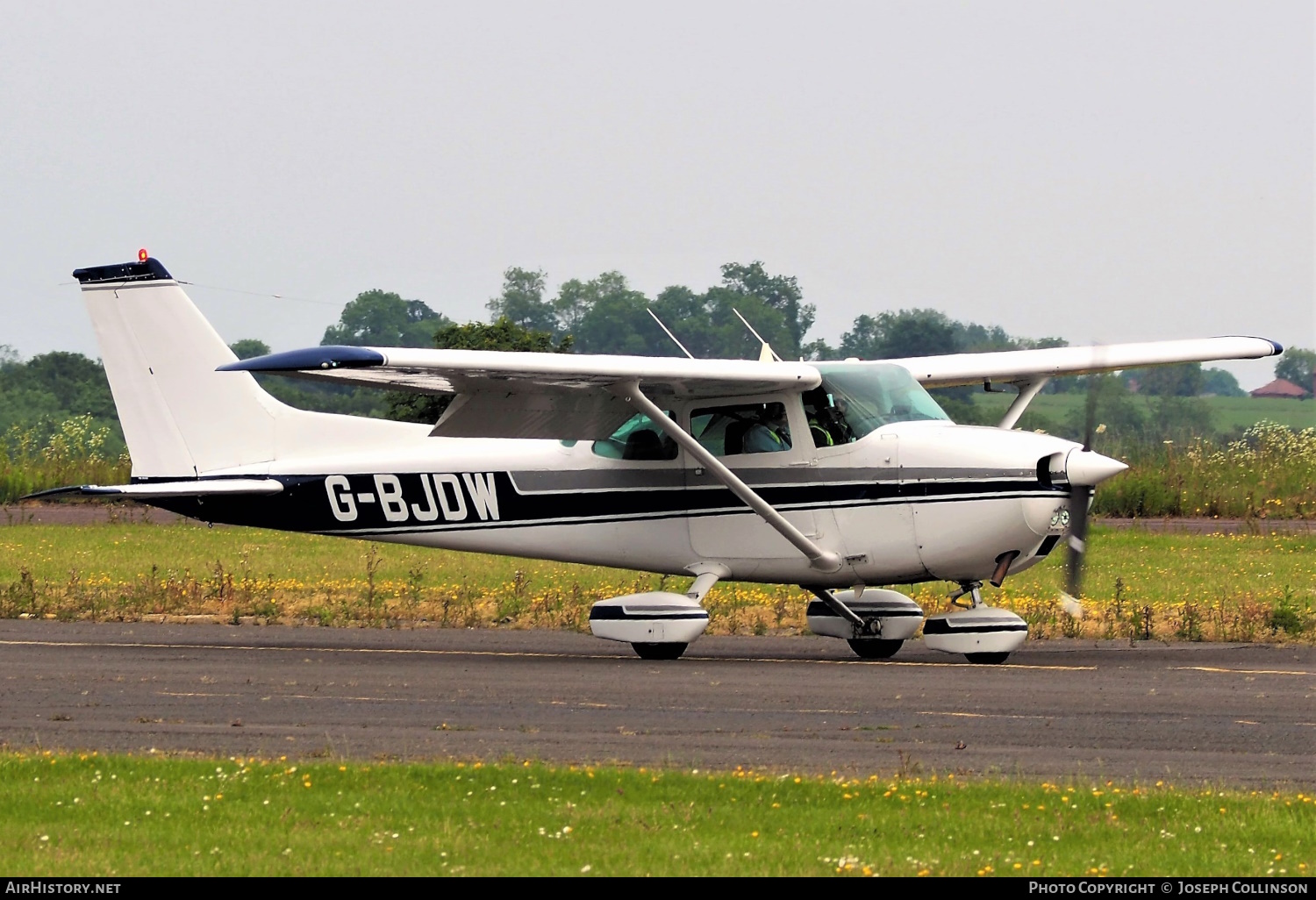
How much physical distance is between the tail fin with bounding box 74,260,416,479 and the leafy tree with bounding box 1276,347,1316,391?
4987 cm

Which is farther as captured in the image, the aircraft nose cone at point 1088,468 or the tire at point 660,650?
the tire at point 660,650

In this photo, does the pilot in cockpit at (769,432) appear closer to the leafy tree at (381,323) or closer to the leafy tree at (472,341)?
the leafy tree at (472,341)

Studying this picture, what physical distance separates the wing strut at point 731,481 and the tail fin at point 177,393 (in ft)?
11.6

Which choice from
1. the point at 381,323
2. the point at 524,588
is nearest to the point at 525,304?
the point at 381,323

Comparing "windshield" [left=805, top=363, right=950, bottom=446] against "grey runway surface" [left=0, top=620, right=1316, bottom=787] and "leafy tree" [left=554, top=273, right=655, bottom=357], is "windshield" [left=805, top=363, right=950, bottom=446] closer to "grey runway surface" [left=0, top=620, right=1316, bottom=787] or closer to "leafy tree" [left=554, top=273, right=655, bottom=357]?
"grey runway surface" [left=0, top=620, right=1316, bottom=787]

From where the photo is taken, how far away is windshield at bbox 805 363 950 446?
52.7ft

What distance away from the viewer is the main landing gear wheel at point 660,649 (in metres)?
16.0

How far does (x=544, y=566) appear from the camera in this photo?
2755 cm

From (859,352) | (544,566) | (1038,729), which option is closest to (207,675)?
(1038,729)

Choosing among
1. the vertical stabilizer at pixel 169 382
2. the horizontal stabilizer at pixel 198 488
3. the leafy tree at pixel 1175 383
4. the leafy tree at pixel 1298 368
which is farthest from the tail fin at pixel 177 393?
the leafy tree at pixel 1298 368

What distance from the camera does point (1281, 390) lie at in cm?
6262

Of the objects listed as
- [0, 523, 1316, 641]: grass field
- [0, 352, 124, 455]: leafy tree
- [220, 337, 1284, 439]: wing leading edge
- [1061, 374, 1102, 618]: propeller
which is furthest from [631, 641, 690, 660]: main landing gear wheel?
[0, 352, 124, 455]: leafy tree

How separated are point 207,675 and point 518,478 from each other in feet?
14.2

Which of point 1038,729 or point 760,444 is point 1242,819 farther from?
point 760,444
